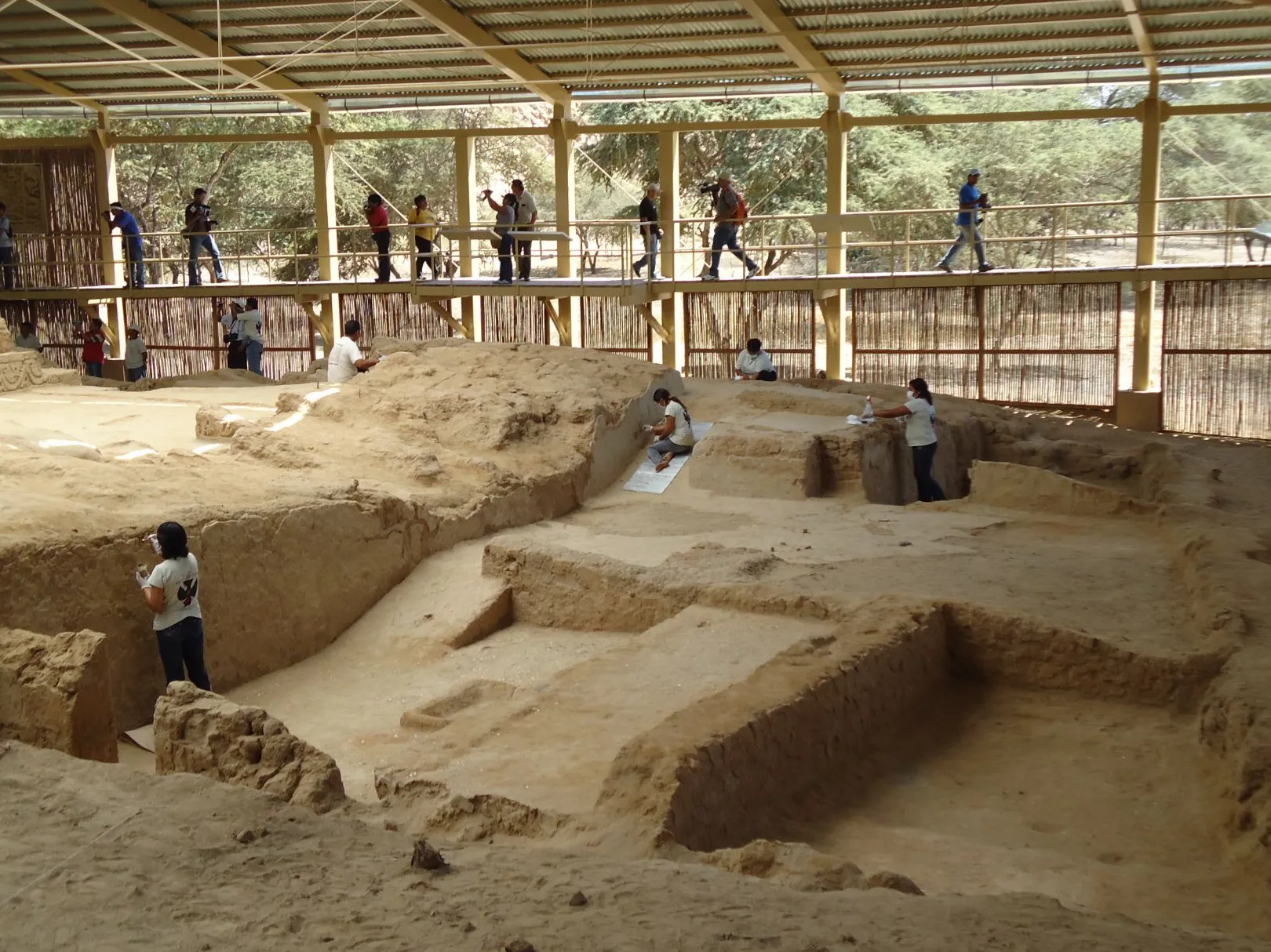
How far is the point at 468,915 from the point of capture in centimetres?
377

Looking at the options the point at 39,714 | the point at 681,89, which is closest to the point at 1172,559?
the point at 39,714

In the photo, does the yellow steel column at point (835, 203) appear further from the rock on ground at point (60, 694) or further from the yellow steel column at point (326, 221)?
the rock on ground at point (60, 694)

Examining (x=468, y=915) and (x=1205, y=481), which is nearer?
(x=468, y=915)

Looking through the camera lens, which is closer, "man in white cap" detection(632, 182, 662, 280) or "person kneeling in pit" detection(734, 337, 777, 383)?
"person kneeling in pit" detection(734, 337, 777, 383)

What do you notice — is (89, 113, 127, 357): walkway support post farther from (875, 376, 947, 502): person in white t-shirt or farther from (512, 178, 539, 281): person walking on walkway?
(875, 376, 947, 502): person in white t-shirt

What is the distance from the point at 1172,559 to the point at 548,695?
4512mm

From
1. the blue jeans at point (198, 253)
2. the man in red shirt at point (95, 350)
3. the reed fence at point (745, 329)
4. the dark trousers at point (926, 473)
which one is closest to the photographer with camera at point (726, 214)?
the reed fence at point (745, 329)

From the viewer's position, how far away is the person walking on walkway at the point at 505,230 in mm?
17188

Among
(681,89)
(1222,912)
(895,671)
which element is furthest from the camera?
(681,89)

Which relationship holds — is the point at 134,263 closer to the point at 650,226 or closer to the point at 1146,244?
the point at 650,226

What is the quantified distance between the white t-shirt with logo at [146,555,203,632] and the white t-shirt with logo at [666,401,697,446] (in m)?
5.61

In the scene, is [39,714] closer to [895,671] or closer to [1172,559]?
[895,671]

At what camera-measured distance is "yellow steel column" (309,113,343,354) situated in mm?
20625

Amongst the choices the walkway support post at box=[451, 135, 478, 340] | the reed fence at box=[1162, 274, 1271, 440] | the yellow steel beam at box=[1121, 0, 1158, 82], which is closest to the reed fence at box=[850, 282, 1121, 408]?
the reed fence at box=[1162, 274, 1271, 440]
